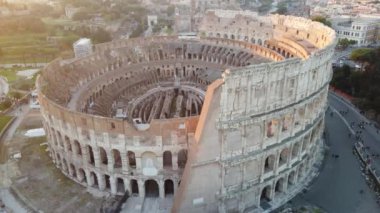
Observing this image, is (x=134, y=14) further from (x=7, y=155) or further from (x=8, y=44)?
(x=7, y=155)

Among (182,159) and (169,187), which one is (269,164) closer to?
(182,159)

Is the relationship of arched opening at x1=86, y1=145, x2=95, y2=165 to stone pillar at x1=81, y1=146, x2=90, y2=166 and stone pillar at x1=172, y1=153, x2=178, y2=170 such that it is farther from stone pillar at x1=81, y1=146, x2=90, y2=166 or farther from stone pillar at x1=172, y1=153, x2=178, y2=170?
stone pillar at x1=172, y1=153, x2=178, y2=170

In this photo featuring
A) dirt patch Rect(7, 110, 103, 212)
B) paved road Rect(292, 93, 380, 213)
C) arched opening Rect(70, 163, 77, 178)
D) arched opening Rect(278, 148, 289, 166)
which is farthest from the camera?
arched opening Rect(70, 163, 77, 178)

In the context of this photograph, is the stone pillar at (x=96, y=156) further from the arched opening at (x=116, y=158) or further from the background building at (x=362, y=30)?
the background building at (x=362, y=30)

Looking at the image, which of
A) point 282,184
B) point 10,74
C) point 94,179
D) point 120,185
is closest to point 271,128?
point 282,184

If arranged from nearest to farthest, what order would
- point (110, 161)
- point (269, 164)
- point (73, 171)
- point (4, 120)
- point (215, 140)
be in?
1. point (215, 140)
2. point (110, 161)
3. point (269, 164)
4. point (73, 171)
5. point (4, 120)

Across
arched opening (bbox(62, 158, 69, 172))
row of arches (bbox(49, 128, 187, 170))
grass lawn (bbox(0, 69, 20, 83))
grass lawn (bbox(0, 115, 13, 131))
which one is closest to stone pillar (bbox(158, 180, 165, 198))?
row of arches (bbox(49, 128, 187, 170))

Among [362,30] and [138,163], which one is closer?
[138,163]
